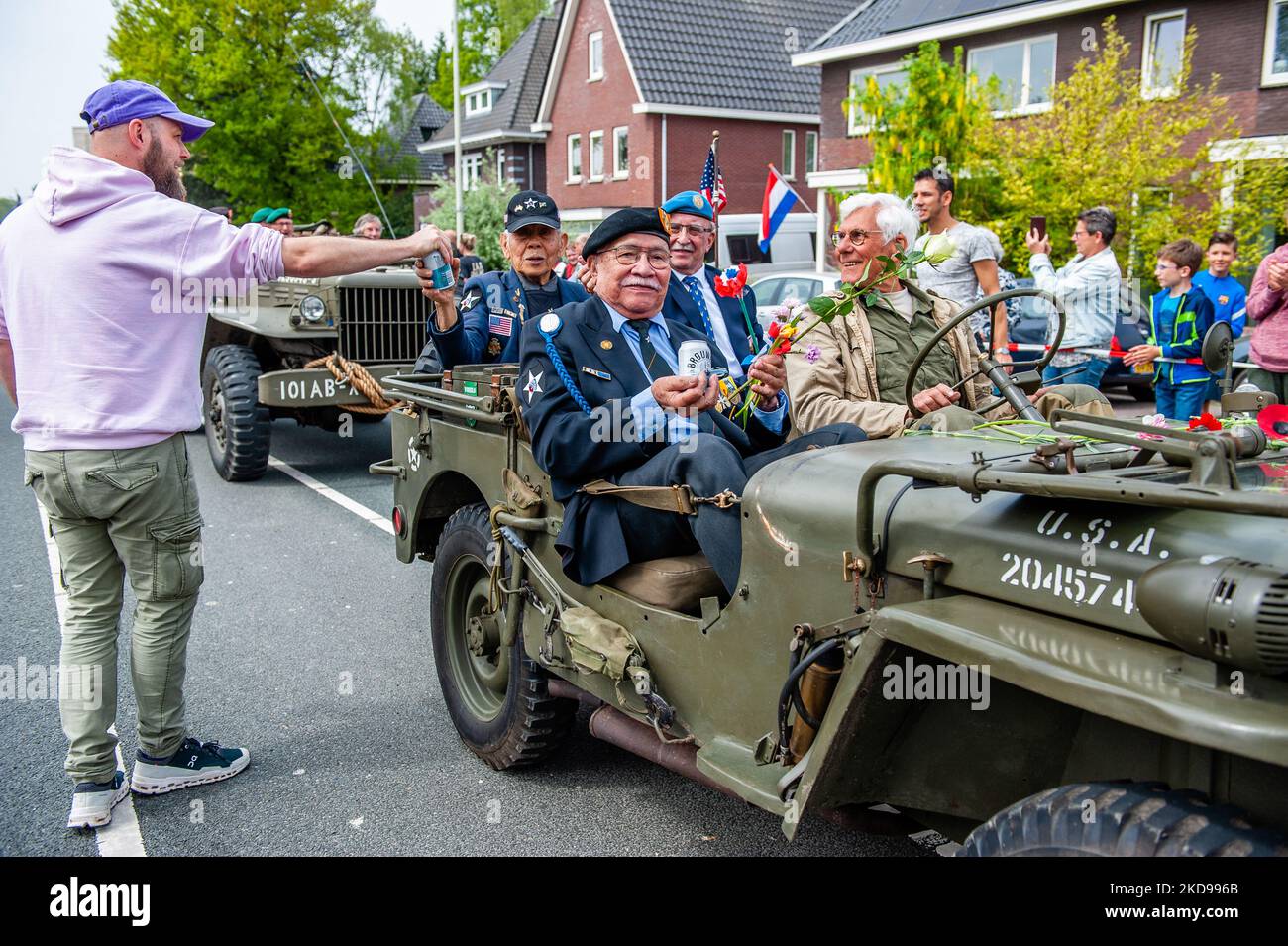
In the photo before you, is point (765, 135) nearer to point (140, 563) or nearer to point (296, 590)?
point (296, 590)

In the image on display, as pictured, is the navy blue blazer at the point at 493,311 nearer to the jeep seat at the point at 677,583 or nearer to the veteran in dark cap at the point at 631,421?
→ the veteran in dark cap at the point at 631,421

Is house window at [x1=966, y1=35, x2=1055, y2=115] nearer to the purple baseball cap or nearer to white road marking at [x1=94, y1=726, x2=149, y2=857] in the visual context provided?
the purple baseball cap

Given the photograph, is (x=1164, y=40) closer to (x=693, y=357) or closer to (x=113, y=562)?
(x=693, y=357)

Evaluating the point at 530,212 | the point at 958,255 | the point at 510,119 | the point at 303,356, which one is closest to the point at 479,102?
the point at 510,119

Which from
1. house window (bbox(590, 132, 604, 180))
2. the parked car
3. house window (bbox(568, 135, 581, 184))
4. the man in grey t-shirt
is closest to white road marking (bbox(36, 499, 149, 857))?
the man in grey t-shirt

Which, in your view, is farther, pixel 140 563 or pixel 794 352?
pixel 794 352

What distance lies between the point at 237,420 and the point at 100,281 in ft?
19.6

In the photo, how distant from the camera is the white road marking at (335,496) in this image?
784 cm

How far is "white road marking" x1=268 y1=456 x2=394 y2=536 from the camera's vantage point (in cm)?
784

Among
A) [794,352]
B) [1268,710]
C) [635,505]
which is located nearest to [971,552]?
[1268,710]

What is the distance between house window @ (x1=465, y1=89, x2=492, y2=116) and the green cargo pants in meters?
41.3

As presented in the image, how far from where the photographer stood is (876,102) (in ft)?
43.3

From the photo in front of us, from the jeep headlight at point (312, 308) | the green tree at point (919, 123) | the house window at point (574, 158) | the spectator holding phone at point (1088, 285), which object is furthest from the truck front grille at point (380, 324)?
the house window at point (574, 158)
